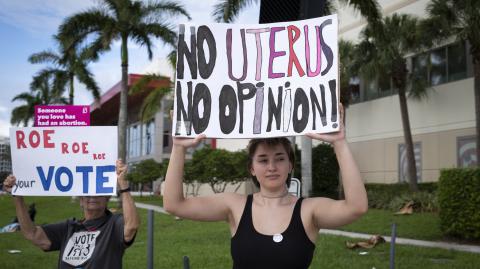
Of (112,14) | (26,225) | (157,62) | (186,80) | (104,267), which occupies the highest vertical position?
(157,62)

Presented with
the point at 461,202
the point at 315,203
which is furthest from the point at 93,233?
the point at 461,202

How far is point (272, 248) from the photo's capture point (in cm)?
261

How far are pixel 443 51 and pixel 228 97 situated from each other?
21552 mm

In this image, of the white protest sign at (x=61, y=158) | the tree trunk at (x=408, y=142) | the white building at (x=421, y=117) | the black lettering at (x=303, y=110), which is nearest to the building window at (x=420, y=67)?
the white building at (x=421, y=117)

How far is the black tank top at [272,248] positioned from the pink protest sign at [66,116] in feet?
6.62

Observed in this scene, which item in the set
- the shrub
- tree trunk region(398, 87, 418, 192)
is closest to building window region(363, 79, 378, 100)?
tree trunk region(398, 87, 418, 192)

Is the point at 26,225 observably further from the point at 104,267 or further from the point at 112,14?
the point at 112,14

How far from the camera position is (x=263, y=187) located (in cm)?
281

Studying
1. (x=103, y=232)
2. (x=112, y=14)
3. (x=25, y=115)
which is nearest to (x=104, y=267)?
(x=103, y=232)

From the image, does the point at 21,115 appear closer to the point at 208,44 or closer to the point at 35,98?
the point at 35,98

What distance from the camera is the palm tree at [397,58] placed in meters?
21.2

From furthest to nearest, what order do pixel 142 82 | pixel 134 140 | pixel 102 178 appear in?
pixel 134 140 → pixel 142 82 → pixel 102 178

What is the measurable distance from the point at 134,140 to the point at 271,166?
58.4 meters

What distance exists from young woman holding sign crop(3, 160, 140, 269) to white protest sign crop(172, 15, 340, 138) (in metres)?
0.95
